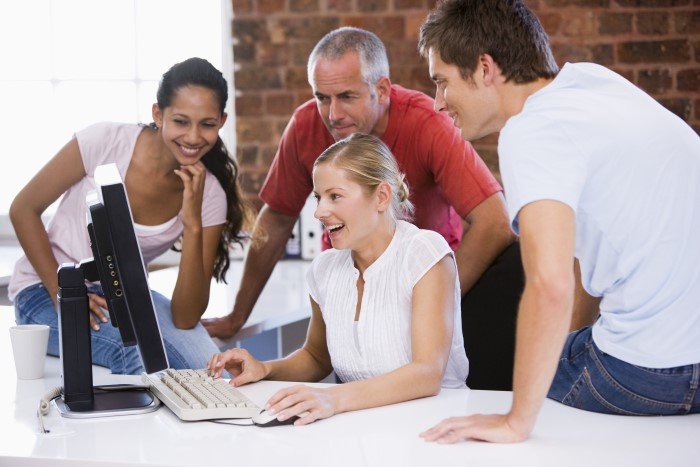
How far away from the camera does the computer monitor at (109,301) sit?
147cm

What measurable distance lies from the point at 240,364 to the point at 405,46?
6.53 feet

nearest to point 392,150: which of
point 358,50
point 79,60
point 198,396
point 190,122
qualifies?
point 358,50

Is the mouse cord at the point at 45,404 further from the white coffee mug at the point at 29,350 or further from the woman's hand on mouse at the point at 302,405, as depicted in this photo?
the woman's hand on mouse at the point at 302,405

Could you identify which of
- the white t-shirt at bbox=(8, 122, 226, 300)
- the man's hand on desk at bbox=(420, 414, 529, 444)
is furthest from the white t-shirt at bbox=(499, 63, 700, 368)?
the white t-shirt at bbox=(8, 122, 226, 300)

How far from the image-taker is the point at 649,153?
138 centimetres

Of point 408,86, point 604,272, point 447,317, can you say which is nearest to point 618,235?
point 604,272

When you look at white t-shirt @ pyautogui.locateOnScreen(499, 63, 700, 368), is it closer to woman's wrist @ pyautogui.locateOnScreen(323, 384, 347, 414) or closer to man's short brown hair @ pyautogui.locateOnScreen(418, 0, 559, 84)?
man's short brown hair @ pyautogui.locateOnScreen(418, 0, 559, 84)

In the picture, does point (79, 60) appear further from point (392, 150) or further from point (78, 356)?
point (78, 356)

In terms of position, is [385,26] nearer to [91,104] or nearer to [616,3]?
[616,3]

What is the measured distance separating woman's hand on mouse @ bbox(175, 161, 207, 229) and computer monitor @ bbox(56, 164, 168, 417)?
0.79m

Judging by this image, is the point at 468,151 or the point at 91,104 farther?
the point at 91,104

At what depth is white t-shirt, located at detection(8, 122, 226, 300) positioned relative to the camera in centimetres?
238

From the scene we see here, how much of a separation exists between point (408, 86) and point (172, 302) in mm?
1463

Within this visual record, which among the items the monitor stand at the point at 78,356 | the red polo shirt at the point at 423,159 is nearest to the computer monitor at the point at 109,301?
the monitor stand at the point at 78,356
